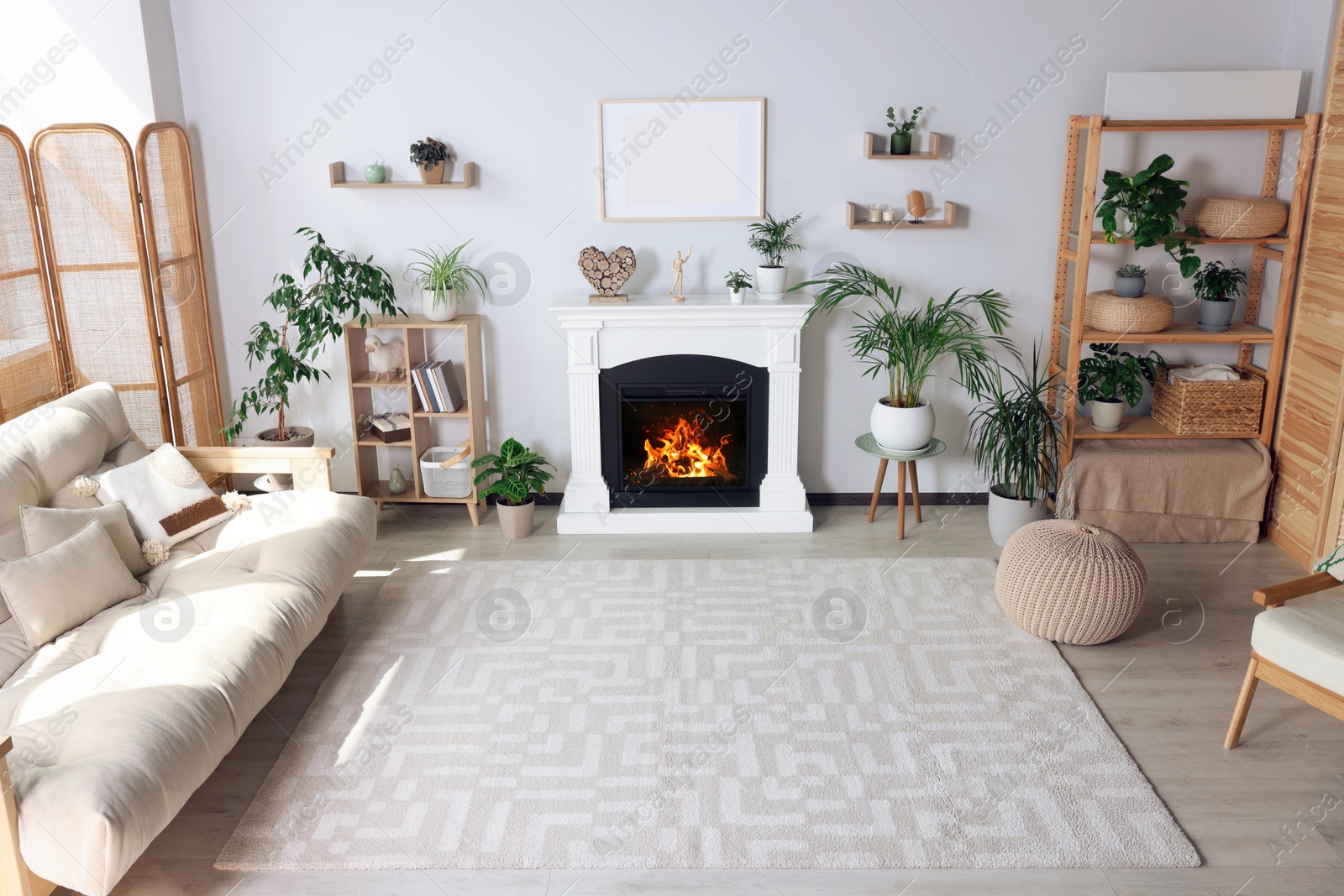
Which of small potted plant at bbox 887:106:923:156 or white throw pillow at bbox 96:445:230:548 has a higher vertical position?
small potted plant at bbox 887:106:923:156

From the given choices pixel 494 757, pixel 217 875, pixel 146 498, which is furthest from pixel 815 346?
pixel 217 875

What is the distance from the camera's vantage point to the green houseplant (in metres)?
4.15

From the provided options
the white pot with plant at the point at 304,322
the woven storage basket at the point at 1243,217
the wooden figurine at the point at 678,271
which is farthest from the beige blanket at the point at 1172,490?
the white pot with plant at the point at 304,322

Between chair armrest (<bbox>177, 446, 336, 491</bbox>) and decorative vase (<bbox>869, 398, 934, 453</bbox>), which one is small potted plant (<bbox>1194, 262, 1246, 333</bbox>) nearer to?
decorative vase (<bbox>869, 398, 934, 453</bbox>)

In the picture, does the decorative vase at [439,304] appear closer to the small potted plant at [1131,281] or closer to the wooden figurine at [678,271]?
the wooden figurine at [678,271]

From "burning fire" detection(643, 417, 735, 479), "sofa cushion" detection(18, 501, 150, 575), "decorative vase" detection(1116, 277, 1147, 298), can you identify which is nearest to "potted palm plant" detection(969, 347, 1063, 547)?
"decorative vase" detection(1116, 277, 1147, 298)

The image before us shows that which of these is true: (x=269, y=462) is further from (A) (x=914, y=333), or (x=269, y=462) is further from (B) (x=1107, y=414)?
(B) (x=1107, y=414)

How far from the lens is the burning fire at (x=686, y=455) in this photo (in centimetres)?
483

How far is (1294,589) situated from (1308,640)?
252 millimetres

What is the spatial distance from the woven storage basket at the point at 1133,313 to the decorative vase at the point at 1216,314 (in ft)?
0.60

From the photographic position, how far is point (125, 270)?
4238mm

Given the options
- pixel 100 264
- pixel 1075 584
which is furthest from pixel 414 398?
pixel 1075 584

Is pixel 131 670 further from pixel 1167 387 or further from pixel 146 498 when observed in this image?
pixel 1167 387

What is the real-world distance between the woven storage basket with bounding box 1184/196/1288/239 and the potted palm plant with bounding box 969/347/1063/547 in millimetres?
907
